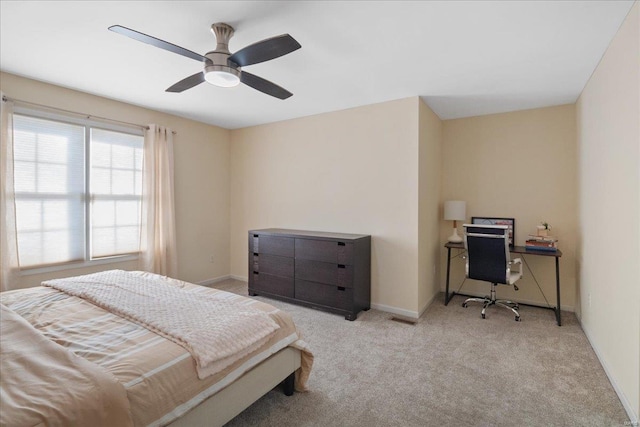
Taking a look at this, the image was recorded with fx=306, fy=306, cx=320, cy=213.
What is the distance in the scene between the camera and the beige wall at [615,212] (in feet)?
5.86

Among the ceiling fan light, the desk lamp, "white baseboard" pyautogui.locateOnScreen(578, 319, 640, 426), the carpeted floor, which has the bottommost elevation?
the carpeted floor

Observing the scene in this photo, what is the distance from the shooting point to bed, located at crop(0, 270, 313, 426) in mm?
→ 1063

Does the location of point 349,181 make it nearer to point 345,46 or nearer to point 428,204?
point 428,204

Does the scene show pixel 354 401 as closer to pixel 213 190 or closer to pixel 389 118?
pixel 389 118

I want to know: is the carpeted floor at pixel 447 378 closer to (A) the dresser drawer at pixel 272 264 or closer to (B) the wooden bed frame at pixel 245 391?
(B) the wooden bed frame at pixel 245 391

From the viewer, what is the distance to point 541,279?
3721 mm

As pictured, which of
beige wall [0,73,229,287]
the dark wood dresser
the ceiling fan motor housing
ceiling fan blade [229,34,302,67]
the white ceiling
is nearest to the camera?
ceiling fan blade [229,34,302,67]

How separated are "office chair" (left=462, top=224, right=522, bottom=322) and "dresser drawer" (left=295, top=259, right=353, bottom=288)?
4.58ft

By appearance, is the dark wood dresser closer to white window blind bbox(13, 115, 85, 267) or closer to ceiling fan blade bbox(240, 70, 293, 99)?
ceiling fan blade bbox(240, 70, 293, 99)

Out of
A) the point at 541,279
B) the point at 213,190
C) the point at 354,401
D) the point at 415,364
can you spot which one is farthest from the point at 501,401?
the point at 213,190

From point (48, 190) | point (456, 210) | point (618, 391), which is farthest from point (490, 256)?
point (48, 190)

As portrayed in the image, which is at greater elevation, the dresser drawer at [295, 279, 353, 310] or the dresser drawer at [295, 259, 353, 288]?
the dresser drawer at [295, 259, 353, 288]

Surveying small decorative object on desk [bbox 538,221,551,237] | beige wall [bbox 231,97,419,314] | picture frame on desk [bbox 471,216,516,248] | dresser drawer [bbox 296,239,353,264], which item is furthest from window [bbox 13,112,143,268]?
small decorative object on desk [bbox 538,221,551,237]

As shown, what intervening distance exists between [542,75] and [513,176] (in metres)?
1.40
